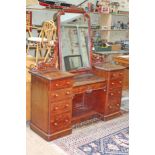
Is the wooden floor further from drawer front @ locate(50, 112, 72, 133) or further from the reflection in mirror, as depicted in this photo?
the reflection in mirror

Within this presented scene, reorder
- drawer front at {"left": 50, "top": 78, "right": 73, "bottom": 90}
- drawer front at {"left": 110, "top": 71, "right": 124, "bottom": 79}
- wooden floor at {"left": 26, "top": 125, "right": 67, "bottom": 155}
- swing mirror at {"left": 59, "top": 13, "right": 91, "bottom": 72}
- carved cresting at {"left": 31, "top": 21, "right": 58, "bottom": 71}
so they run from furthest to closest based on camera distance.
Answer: drawer front at {"left": 110, "top": 71, "right": 124, "bottom": 79}, swing mirror at {"left": 59, "top": 13, "right": 91, "bottom": 72}, carved cresting at {"left": 31, "top": 21, "right": 58, "bottom": 71}, drawer front at {"left": 50, "top": 78, "right": 73, "bottom": 90}, wooden floor at {"left": 26, "top": 125, "right": 67, "bottom": 155}

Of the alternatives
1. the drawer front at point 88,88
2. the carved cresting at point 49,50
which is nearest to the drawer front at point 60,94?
the drawer front at point 88,88

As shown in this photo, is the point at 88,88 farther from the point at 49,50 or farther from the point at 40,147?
the point at 40,147

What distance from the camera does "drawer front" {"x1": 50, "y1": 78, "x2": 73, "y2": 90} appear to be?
9.06 feet

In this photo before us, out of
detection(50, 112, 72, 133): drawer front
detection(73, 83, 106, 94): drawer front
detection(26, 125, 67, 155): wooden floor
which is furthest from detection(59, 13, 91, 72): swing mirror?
detection(26, 125, 67, 155): wooden floor

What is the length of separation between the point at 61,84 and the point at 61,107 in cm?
28

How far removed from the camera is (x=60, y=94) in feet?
9.38

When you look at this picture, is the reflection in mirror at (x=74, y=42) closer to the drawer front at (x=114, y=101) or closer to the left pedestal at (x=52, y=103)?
the left pedestal at (x=52, y=103)

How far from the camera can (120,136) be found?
3062 millimetres

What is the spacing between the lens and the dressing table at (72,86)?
2854 millimetres
